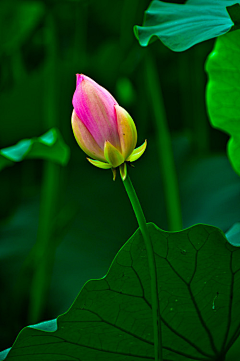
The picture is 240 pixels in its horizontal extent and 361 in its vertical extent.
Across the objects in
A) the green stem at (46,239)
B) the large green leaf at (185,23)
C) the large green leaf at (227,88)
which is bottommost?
the green stem at (46,239)

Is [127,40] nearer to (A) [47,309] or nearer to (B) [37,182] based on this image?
(B) [37,182]

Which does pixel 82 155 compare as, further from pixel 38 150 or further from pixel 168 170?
pixel 38 150

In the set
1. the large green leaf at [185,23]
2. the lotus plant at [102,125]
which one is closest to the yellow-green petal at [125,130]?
the lotus plant at [102,125]

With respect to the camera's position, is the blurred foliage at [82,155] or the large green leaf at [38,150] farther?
the blurred foliage at [82,155]

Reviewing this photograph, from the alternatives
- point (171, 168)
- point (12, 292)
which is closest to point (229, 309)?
point (171, 168)

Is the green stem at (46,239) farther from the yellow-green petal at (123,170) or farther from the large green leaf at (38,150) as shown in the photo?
the yellow-green petal at (123,170)

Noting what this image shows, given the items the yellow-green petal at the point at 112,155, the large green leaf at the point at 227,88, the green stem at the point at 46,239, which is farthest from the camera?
the green stem at the point at 46,239
